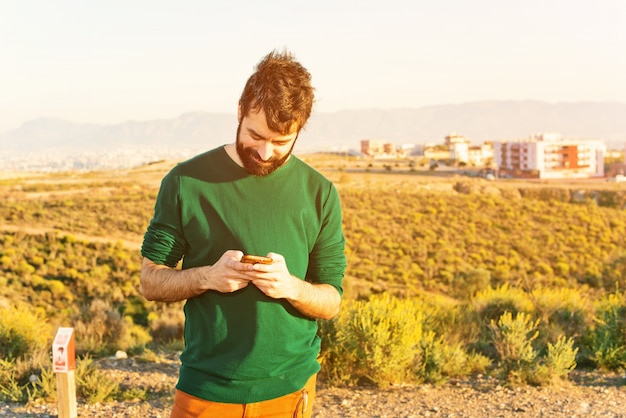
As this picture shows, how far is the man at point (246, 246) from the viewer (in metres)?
2.04

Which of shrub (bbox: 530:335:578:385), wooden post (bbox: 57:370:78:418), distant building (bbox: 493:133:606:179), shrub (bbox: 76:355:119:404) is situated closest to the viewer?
wooden post (bbox: 57:370:78:418)

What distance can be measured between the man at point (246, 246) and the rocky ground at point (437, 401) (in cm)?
420

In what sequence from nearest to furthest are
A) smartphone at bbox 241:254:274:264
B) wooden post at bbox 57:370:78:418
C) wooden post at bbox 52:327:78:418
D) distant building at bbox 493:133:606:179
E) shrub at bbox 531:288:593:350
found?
smartphone at bbox 241:254:274:264
wooden post at bbox 52:327:78:418
wooden post at bbox 57:370:78:418
shrub at bbox 531:288:593:350
distant building at bbox 493:133:606:179

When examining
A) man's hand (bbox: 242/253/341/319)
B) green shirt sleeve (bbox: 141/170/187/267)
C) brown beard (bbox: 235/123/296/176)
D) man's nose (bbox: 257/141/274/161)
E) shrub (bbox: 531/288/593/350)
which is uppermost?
man's nose (bbox: 257/141/274/161)

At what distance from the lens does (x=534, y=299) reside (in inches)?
383

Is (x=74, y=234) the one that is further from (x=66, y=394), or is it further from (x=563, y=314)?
(x=66, y=394)

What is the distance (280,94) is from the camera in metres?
2.00

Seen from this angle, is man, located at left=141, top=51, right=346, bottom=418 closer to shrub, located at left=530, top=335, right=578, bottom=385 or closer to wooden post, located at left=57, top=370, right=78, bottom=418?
wooden post, located at left=57, top=370, right=78, bottom=418

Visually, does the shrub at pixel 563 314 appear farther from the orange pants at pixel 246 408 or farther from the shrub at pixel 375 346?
the orange pants at pixel 246 408

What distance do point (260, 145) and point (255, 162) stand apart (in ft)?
0.17

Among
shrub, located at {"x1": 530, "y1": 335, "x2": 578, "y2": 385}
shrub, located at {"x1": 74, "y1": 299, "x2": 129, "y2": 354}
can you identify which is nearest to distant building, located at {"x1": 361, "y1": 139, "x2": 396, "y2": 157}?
shrub, located at {"x1": 74, "y1": 299, "x2": 129, "y2": 354}

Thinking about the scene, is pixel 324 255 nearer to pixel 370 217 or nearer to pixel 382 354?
pixel 382 354

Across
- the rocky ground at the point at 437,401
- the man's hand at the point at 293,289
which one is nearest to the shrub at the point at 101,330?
the rocky ground at the point at 437,401

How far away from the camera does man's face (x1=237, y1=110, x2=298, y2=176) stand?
2.04 metres
